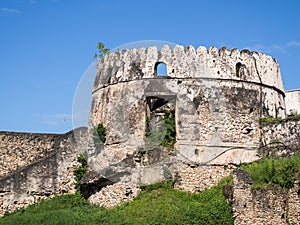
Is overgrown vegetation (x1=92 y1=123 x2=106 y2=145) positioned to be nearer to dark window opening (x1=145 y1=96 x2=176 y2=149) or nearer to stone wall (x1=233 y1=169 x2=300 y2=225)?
dark window opening (x1=145 y1=96 x2=176 y2=149)

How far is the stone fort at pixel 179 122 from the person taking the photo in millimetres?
18391

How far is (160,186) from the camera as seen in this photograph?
18.0 m

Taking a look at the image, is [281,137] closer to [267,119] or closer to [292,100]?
[267,119]

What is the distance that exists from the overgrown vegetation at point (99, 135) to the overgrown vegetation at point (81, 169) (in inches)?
43.0

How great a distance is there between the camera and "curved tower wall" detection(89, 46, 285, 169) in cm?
1867

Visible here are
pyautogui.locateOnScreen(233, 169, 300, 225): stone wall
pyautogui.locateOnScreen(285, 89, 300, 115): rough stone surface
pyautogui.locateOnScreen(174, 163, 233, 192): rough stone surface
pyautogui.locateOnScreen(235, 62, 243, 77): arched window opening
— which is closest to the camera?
pyautogui.locateOnScreen(233, 169, 300, 225): stone wall

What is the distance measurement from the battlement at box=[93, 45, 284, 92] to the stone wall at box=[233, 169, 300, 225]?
4168 mm

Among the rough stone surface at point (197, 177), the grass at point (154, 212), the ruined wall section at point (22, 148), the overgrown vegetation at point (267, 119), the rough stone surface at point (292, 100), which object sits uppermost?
the rough stone surface at point (292, 100)

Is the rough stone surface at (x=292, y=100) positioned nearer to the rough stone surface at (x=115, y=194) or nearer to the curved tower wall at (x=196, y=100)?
the curved tower wall at (x=196, y=100)

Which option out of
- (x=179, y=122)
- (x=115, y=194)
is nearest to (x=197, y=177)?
(x=179, y=122)

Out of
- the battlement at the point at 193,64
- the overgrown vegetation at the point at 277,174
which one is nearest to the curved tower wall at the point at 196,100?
the battlement at the point at 193,64

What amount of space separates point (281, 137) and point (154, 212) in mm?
5143

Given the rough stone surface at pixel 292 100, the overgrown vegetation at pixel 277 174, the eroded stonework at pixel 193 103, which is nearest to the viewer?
the overgrown vegetation at pixel 277 174

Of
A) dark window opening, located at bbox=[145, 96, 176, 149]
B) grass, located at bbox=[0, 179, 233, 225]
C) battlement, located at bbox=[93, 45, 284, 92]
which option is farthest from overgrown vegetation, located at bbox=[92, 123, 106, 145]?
grass, located at bbox=[0, 179, 233, 225]
